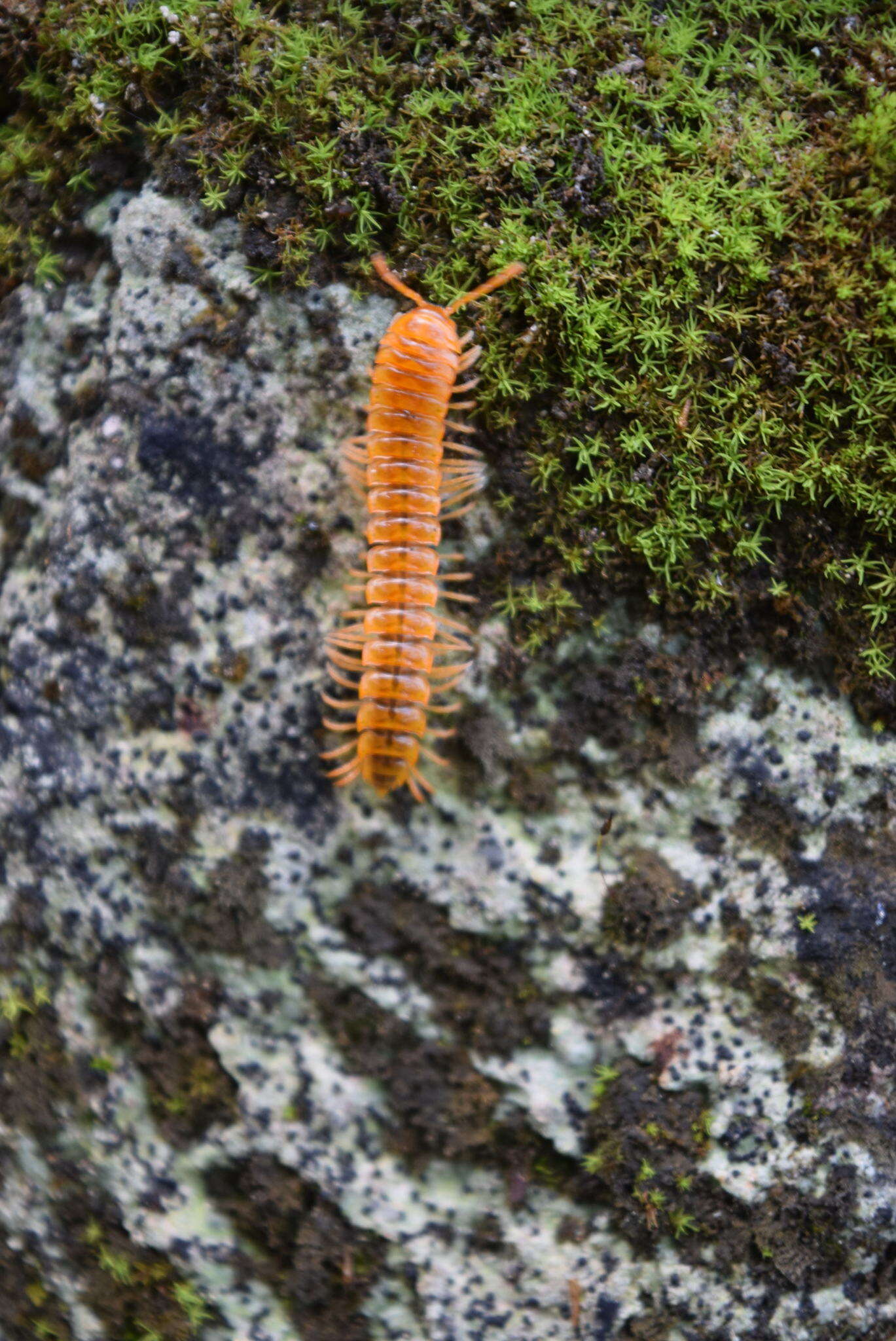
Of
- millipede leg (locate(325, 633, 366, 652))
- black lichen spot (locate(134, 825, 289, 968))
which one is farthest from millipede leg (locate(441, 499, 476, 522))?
black lichen spot (locate(134, 825, 289, 968))

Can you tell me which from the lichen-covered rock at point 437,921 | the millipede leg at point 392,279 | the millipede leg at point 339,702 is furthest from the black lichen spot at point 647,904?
the millipede leg at point 392,279

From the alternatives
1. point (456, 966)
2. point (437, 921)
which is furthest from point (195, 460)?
point (456, 966)

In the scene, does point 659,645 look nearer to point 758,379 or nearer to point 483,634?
point 483,634

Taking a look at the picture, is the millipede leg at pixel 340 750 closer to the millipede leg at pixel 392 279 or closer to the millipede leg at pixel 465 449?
the millipede leg at pixel 465 449

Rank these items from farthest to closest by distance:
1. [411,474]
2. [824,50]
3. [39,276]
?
1. [39,276]
2. [824,50]
3. [411,474]

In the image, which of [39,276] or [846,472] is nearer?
[846,472]

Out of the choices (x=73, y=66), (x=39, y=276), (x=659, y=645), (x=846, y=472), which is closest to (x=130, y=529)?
(x=39, y=276)
